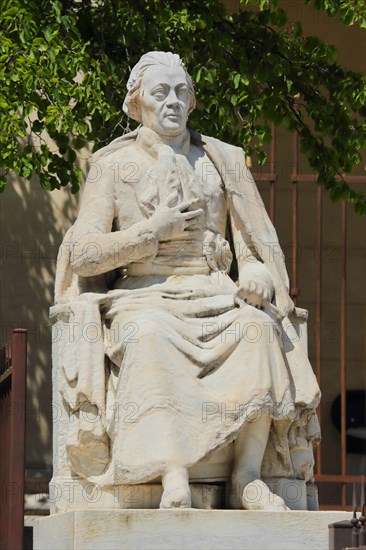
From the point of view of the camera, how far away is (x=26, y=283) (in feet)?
48.6

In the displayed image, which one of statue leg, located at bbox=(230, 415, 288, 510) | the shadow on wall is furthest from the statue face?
the shadow on wall

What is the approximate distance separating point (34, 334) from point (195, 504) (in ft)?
14.4

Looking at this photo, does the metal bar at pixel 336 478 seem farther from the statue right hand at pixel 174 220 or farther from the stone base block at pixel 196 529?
the stone base block at pixel 196 529

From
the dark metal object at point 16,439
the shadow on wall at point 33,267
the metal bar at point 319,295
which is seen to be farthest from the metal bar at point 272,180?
the dark metal object at point 16,439

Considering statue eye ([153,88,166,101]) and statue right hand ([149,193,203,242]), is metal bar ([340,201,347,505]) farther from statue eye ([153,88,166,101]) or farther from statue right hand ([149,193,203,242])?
statue eye ([153,88,166,101])

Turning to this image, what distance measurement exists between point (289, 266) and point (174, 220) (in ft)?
15.7

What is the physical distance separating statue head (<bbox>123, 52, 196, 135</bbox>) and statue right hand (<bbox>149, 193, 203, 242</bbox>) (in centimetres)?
37

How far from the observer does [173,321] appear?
1056cm

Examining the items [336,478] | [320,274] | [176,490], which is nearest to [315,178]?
[320,274]

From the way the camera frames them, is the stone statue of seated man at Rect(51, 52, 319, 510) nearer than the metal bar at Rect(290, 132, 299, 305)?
Yes

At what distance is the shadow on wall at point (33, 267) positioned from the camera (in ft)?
48.1

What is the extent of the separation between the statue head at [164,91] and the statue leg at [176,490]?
68.6 inches

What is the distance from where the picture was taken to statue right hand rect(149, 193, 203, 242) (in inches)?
426

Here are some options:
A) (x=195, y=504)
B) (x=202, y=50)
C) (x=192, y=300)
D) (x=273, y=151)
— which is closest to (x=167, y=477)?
(x=195, y=504)
